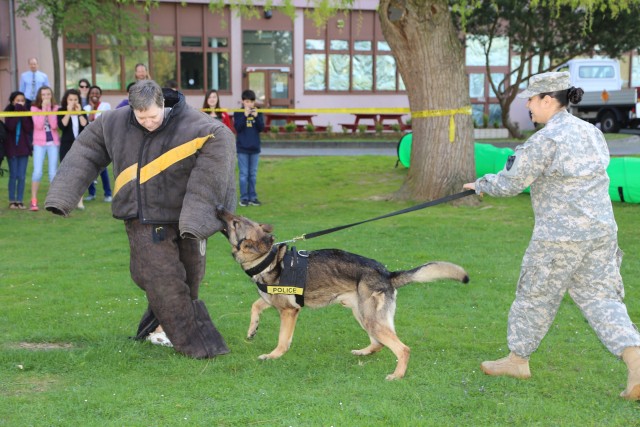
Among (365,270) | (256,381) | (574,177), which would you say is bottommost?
(256,381)

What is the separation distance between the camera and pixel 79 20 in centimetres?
2738

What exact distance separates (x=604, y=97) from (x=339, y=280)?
2740 cm

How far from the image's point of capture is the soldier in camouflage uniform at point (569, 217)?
15.8 ft

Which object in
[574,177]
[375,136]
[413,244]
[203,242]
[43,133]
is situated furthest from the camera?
[375,136]

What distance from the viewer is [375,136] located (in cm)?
3006

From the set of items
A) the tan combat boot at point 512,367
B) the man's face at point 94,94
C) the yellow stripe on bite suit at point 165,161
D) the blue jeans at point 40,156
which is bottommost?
the tan combat boot at point 512,367

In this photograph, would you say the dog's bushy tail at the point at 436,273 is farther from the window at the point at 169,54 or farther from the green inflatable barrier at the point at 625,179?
the window at the point at 169,54

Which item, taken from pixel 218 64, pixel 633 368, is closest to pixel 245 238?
pixel 633 368

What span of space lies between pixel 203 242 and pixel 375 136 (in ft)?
80.8

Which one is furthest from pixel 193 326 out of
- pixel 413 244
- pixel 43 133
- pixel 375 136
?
pixel 375 136

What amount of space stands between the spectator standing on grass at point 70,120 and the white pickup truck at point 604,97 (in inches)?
811

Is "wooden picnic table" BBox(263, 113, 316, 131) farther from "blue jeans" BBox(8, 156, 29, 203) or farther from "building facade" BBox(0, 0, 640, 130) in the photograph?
"blue jeans" BBox(8, 156, 29, 203)

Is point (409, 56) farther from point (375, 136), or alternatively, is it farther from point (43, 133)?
point (375, 136)

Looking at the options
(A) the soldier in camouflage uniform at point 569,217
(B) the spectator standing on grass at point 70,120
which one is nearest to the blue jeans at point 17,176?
(B) the spectator standing on grass at point 70,120
